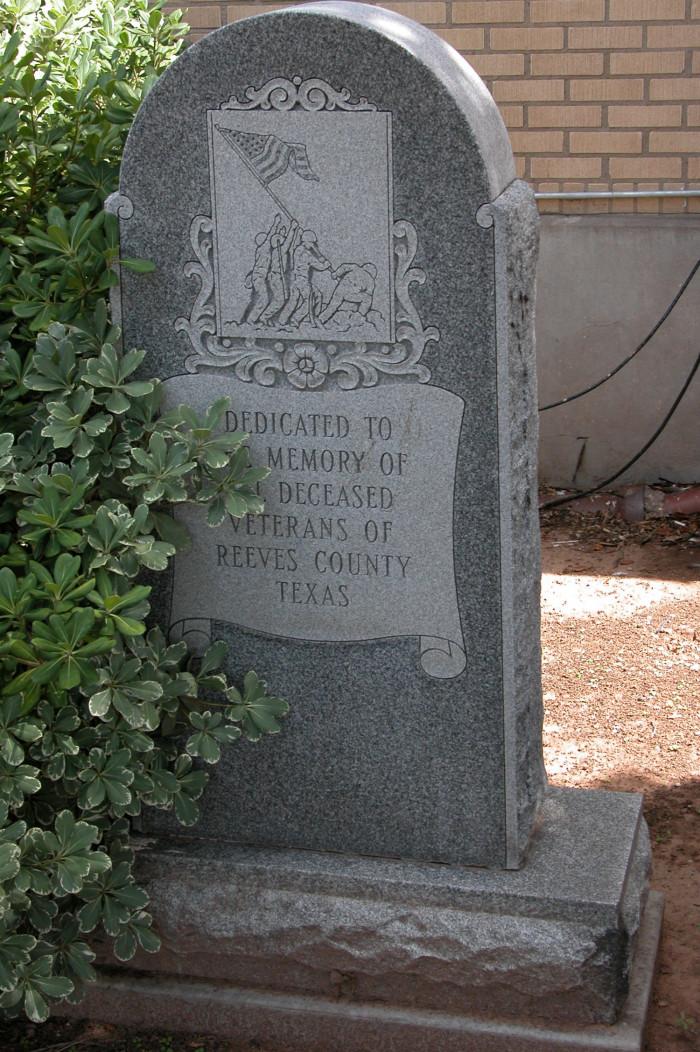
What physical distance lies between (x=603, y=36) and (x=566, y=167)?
1.92 feet

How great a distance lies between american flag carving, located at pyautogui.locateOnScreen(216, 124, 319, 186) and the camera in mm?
2629

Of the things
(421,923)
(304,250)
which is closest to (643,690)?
(421,923)

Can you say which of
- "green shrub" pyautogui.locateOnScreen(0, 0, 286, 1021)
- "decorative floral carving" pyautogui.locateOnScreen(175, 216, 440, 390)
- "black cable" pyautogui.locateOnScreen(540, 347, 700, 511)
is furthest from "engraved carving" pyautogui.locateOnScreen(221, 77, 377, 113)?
"black cable" pyautogui.locateOnScreen(540, 347, 700, 511)

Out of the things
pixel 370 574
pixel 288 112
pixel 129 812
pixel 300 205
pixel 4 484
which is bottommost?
pixel 129 812

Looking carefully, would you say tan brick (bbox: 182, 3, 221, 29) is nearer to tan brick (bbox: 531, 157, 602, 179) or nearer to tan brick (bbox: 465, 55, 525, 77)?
tan brick (bbox: 465, 55, 525, 77)

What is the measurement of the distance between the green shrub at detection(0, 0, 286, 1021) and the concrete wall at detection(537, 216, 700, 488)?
11.7 feet

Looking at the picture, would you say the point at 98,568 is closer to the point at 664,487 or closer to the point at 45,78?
the point at 45,78

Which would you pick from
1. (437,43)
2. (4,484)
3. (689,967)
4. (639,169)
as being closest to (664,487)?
(639,169)

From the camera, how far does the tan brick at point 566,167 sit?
605 cm

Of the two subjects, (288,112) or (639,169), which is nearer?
(288,112)

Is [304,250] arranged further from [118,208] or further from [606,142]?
[606,142]

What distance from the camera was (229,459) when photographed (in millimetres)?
2678

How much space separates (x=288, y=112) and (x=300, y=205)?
0.18m

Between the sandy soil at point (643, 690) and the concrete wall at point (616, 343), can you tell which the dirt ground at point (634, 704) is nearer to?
the sandy soil at point (643, 690)
